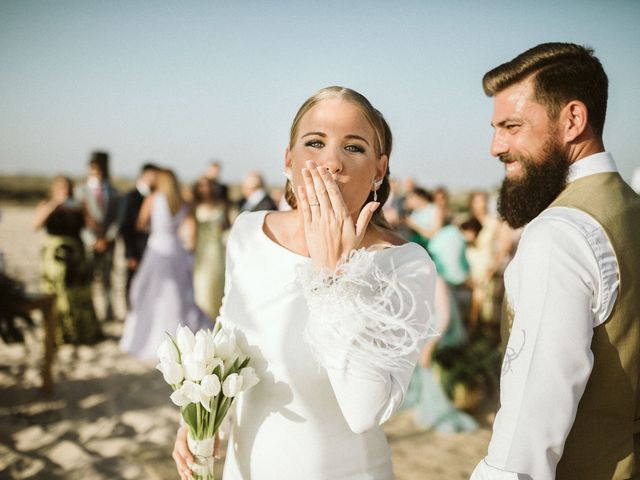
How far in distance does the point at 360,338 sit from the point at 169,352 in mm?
606

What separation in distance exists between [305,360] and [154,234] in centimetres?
558

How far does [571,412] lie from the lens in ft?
3.98

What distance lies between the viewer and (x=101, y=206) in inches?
299

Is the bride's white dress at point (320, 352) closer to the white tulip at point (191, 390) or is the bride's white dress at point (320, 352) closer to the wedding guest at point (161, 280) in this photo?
the white tulip at point (191, 390)

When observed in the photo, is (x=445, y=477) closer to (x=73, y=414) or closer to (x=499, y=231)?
(x=73, y=414)

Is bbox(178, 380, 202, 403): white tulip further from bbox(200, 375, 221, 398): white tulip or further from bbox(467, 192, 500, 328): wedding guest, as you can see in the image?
bbox(467, 192, 500, 328): wedding guest

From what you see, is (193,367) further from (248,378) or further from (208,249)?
(208,249)

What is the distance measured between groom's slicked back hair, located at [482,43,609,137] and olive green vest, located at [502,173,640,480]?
25 cm

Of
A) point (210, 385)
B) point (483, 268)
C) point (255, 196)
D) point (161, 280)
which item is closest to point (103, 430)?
point (161, 280)

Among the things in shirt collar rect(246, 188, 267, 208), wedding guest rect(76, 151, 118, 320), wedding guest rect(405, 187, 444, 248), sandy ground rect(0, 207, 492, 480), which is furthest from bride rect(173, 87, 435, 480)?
wedding guest rect(76, 151, 118, 320)

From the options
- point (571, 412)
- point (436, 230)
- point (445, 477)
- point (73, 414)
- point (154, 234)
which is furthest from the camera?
point (154, 234)

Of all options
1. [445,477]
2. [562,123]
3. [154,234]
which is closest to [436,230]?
[445,477]

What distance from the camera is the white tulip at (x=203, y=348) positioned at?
1428mm

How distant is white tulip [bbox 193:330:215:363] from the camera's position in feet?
4.68
